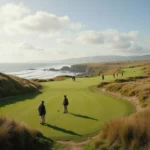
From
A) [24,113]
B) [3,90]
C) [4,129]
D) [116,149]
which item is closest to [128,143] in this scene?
[116,149]

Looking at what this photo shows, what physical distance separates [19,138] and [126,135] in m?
6.50

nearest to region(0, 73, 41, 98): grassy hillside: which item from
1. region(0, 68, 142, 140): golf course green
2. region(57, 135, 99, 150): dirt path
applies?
region(0, 68, 142, 140): golf course green

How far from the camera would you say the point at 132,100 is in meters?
30.3

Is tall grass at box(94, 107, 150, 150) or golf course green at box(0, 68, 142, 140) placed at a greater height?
tall grass at box(94, 107, 150, 150)

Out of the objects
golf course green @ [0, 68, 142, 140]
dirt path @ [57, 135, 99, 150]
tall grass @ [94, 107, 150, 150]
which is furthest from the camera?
golf course green @ [0, 68, 142, 140]

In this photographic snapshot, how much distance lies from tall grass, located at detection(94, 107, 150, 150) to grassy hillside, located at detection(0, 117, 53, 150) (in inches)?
147

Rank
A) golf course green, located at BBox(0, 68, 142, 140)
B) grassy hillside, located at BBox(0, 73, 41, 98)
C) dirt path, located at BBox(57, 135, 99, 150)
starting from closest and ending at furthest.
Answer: dirt path, located at BBox(57, 135, 99, 150), golf course green, located at BBox(0, 68, 142, 140), grassy hillside, located at BBox(0, 73, 41, 98)

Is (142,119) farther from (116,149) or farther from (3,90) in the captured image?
(3,90)

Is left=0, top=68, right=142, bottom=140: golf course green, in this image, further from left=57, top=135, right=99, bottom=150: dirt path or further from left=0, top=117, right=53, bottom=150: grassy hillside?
left=0, top=117, right=53, bottom=150: grassy hillside

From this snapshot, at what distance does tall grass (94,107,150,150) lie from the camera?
12.9 meters

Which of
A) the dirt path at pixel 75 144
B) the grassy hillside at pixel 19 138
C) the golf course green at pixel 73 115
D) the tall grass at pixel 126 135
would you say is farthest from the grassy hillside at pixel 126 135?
the grassy hillside at pixel 19 138

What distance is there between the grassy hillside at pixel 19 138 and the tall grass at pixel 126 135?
3.74 m

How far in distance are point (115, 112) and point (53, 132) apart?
27.2 feet

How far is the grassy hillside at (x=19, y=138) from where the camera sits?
1298cm
